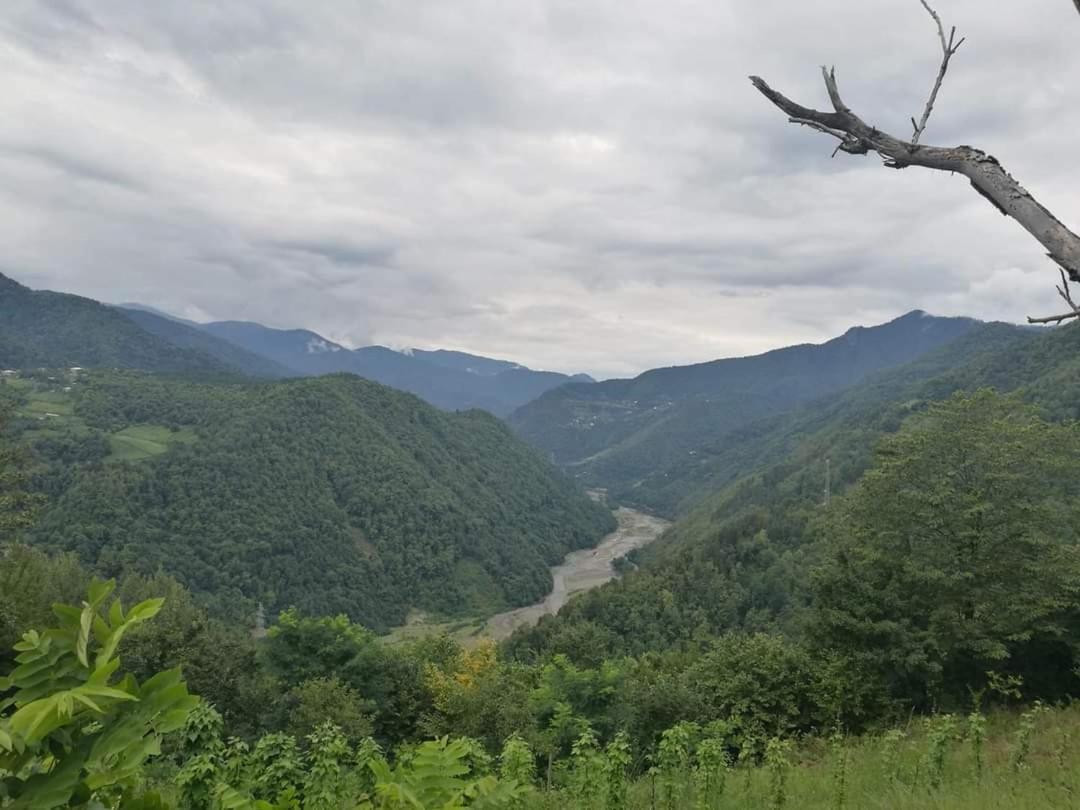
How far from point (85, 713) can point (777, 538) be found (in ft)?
308

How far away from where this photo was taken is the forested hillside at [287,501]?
10244 centimetres

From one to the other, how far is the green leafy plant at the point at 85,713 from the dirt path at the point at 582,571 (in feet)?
285

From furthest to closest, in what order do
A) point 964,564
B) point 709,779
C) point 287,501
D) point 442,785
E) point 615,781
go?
point 287,501
point 964,564
point 709,779
point 615,781
point 442,785

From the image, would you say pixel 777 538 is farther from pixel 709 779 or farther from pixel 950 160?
pixel 950 160

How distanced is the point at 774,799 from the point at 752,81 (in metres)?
5.75

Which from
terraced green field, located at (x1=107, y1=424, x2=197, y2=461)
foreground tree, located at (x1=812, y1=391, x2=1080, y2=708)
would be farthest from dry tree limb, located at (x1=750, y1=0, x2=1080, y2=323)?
terraced green field, located at (x1=107, y1=424, x2=197, y2=461)

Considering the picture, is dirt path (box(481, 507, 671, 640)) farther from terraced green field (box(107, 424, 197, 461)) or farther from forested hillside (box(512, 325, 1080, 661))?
terraced green field (box(107, 424, 197, 461))

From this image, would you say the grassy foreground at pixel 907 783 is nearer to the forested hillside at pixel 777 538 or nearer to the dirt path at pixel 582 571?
the forested hillside at pixel 777 538

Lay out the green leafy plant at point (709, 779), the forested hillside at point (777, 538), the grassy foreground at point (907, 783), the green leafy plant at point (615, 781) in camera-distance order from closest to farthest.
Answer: the grassy foreground at point (907, 783) < the green leafy plant at point (615, 781) < the green leafy plant at point (709, 779) < the forested hillside at point (777, 538)

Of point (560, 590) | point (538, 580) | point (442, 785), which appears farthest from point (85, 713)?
point (538, 580)

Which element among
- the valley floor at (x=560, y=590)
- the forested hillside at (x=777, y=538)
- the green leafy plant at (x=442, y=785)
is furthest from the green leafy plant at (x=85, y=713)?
the valley floor at (x=560, y=590)

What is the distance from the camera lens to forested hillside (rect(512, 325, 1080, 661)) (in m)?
15.6

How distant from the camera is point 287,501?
122500 millimetres

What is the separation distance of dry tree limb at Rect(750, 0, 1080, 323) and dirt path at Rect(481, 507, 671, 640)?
282 ft
